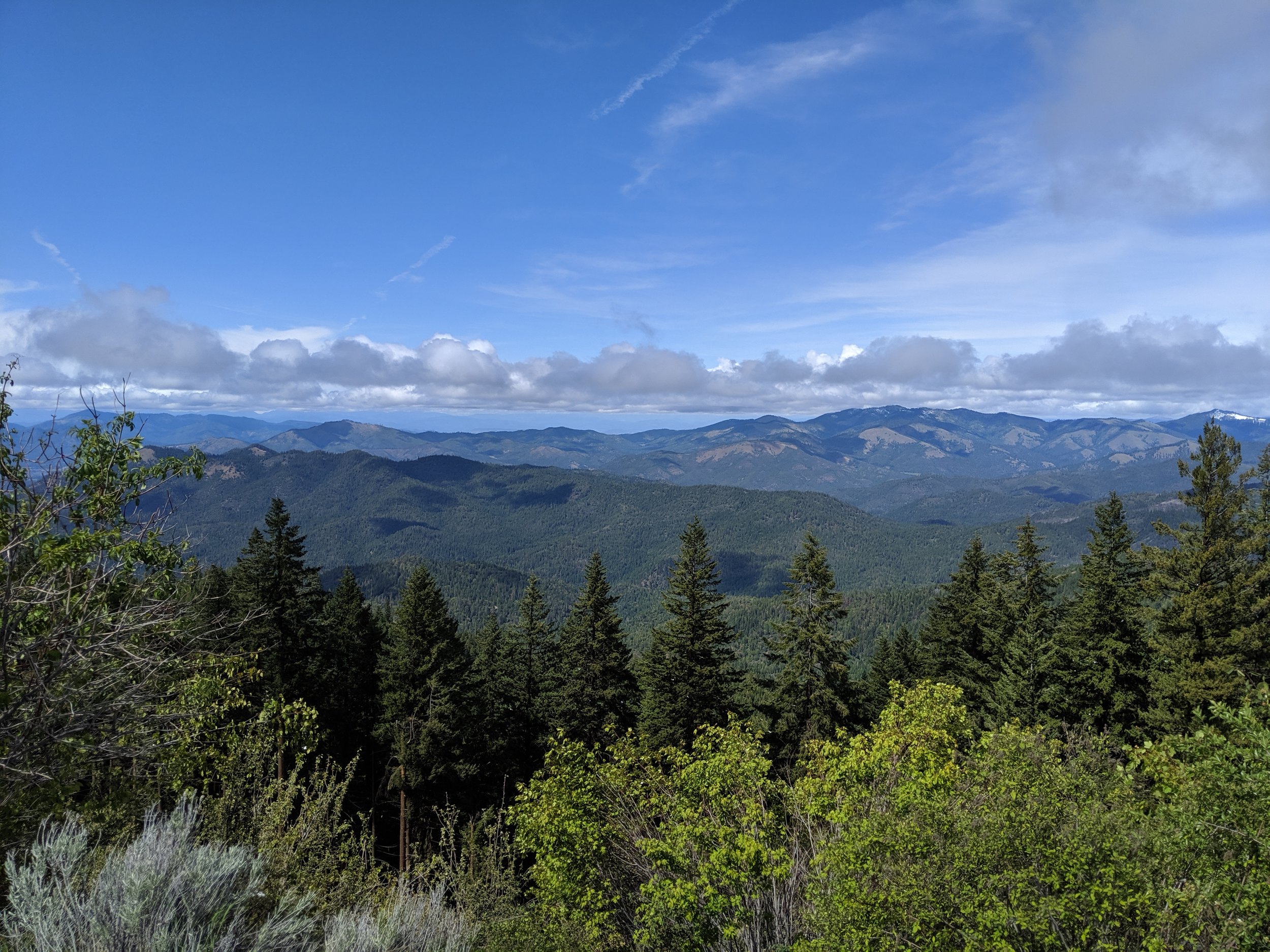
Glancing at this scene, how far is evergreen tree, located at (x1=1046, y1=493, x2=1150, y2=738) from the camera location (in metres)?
28.8

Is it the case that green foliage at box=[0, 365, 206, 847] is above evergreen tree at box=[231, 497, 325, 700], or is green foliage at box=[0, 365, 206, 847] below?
above

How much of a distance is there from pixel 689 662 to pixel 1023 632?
1552 cm

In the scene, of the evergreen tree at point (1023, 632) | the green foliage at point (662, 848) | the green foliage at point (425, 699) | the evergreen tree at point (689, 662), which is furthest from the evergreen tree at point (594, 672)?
the evergreen tree at point (1023, 632)

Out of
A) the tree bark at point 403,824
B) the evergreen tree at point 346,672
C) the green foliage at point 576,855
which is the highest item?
the green foliage at point 576,855

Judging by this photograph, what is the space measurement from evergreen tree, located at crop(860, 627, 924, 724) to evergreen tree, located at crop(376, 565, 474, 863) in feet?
77.0

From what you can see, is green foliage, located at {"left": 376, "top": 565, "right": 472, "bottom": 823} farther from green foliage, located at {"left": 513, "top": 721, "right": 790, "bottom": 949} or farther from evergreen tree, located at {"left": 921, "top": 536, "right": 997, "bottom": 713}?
evergreen tree, located at {"left": 921, "top": 536, "right": 997, "bottom": 713}

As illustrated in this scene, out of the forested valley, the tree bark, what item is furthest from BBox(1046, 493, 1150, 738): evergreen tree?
the tree bark

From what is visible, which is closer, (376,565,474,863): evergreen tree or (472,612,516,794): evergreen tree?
(376,565,474,863): evergreen tree

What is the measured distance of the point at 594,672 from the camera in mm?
32969

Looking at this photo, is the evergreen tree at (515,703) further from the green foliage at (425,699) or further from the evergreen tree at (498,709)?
the green foliage at (425,699)

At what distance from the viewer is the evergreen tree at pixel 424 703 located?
29.2 m

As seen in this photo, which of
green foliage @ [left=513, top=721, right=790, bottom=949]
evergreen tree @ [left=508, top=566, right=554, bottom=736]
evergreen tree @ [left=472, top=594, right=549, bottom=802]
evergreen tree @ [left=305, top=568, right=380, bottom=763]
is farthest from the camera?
evergreen tree @ [left=508, top=566, right=554, bottom=736]

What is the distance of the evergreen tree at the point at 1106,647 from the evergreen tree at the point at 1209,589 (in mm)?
3797

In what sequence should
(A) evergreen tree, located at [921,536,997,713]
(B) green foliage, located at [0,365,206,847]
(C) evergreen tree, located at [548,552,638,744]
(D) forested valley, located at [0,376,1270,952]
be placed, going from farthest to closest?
(A) evergreen tree, located at [921,536,997,713] → (C) evergreen tree, located at [548,552,638,744] → (D) forested valley, located at [0,376,1270,952] → (B) green foliage, located at [0,365,206,847]
